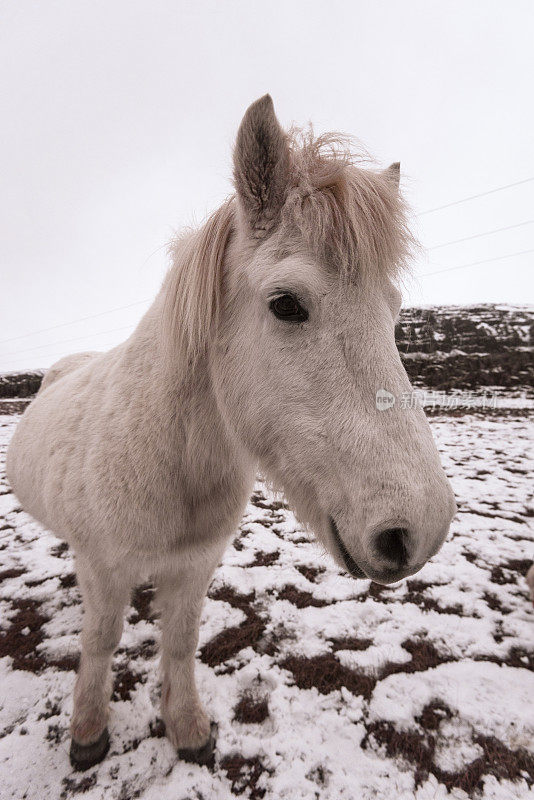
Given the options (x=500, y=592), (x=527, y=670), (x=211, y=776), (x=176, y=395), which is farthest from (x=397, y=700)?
(x=176, y=395)

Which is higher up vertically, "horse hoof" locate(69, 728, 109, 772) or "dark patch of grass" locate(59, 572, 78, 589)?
"horse hoof" locate(69, 728, 109, 772)

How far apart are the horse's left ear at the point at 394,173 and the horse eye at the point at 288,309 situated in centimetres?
71

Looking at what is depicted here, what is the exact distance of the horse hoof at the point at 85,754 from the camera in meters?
Result: 1.65

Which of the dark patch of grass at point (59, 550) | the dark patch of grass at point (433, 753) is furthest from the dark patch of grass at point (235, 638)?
the dark patch of grass at point (59, 550)

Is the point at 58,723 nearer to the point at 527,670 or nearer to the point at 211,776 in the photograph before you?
the point at 211,776

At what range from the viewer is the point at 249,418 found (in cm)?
129

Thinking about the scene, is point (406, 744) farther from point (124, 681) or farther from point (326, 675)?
point (124, 681)

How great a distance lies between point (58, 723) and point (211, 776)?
0.88 metres

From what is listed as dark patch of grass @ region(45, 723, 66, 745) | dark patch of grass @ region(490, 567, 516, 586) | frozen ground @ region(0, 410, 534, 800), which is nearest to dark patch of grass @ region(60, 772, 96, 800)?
frozen ground @ region(0, 410, 534, 800)

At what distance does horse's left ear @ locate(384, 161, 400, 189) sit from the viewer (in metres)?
1.45

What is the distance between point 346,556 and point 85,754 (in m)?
1.71

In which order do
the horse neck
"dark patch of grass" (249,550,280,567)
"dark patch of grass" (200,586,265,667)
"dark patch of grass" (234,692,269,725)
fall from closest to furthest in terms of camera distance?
the horse neck < "dark patch of grass" (234,692,269,725) < "dark patch of grass" (200,586,265,667) < "dark patch of grass" (249,550,280,567)

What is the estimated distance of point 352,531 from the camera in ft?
3.35

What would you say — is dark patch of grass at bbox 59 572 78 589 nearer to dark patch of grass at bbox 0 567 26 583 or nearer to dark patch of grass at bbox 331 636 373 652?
dark patch of grass at bbox 0 567 26 583
